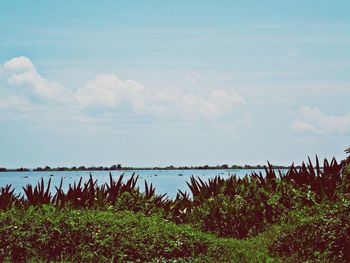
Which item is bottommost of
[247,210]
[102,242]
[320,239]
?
[102,242]

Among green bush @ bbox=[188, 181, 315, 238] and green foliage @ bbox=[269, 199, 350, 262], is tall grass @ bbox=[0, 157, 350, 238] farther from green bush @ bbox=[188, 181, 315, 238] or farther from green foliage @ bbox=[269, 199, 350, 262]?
green foliage @ bbox=[269, 199, 350, 262]

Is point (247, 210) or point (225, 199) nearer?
point (247, 210)

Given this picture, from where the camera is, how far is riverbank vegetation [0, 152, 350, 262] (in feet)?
43.6

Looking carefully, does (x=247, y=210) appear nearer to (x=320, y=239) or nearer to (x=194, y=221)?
(x=194, y=221)

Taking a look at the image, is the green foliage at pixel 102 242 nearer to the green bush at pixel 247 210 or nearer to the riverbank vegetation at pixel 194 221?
the riverbank vegetation at pixel 194 221

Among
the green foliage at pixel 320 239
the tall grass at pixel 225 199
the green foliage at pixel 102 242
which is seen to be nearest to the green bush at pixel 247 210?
the tall grass at pixel 225 199

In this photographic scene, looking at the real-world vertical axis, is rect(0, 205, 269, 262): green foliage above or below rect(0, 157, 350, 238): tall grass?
below

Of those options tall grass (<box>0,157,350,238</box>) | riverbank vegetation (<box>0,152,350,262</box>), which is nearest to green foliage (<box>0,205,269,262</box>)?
riverbank vegetation (<box>0,152,350,262</box>)

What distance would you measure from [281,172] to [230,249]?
217 inches

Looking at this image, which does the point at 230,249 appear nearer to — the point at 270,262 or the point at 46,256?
the point at 270,262

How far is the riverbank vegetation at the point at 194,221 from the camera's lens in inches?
523

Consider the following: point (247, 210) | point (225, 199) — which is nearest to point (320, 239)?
point (247, 210)

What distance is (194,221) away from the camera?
697 inches

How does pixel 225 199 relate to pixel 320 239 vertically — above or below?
above
